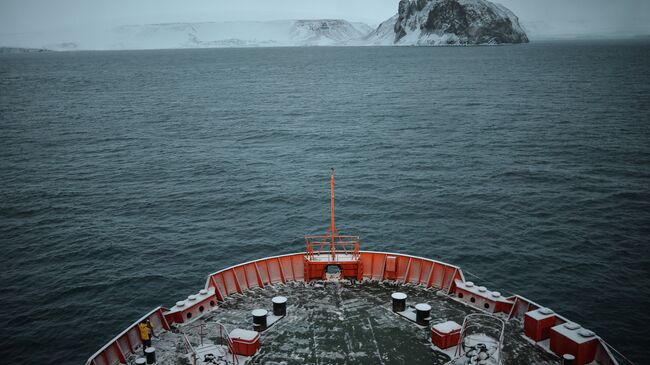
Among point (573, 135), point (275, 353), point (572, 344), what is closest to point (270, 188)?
point (275, 353)

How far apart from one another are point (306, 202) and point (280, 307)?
36.2 metres

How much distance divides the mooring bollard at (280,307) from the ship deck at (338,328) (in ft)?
1.15

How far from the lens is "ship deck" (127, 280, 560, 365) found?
22.3 m

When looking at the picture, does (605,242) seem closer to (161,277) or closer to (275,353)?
(275,353)

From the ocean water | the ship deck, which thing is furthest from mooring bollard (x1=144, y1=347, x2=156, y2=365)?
the ocean water

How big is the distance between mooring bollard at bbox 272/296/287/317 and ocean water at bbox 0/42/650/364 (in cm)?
1727

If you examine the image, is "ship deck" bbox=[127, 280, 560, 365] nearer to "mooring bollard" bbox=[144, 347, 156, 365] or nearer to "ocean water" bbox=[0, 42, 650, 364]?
"mooring bollard" bbox=[144, 347, 156, 365]

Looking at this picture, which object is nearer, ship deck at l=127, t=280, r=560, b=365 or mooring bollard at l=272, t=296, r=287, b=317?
ship deck at l=127, t=280, r=560, b=365

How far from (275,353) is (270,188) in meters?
44.4

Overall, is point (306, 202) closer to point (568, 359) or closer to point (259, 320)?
point (259, 320)

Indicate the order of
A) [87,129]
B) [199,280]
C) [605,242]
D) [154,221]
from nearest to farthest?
[199,280]
[605,242]
[154,221]
[87,129]

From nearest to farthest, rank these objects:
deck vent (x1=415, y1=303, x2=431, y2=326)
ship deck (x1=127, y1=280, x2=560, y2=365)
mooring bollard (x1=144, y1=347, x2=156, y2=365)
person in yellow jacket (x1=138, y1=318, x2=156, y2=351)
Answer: mooring bollard (x1=144, y1=347, x2=156, y2=365)
ship deck (x1=127, y1=280, x2=560, y2=365)
person in yellow jacket (x1=138, y1=318, x2=156, y2=351)
deck vent (x1=415, y1=303, x2=431, y2=326)

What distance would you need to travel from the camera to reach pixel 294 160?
7944cm

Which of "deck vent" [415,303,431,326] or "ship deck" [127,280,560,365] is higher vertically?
"deck vent" [415,303,431,326]
